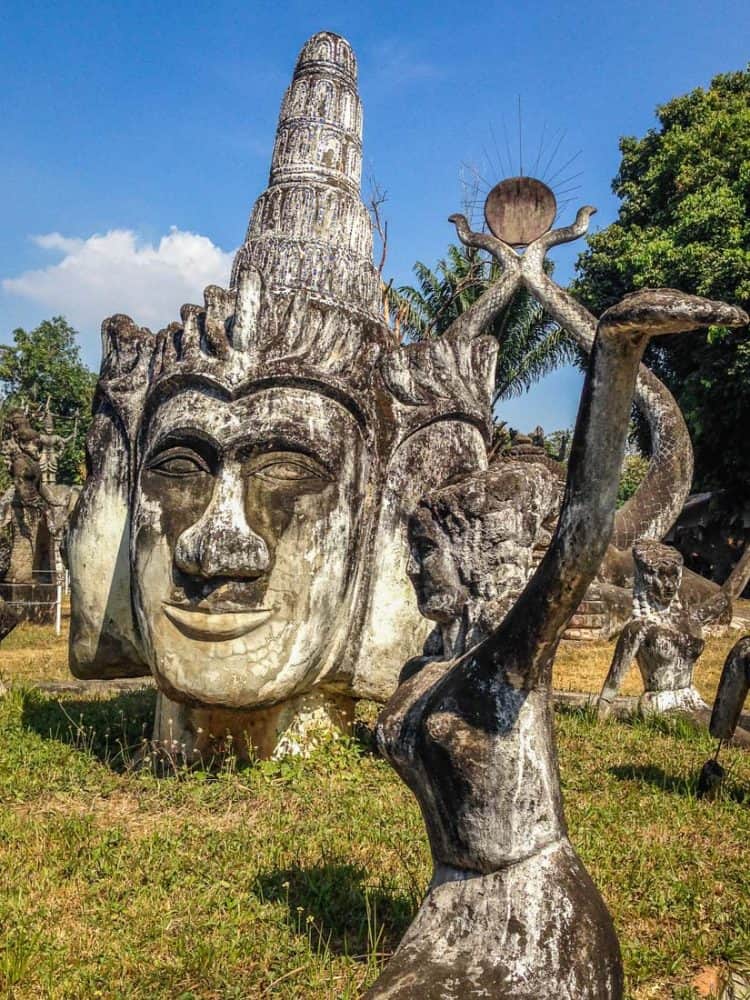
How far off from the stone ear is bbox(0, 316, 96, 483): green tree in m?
25.1

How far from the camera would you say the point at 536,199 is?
10.7m

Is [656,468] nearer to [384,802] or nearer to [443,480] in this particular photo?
[443,480]

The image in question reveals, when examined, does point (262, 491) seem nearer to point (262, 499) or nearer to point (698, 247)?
point (262, 499)

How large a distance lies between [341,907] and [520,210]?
9153mm

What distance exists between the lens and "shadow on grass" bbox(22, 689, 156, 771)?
17.0ft

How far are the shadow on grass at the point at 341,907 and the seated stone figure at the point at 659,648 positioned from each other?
12.6ft

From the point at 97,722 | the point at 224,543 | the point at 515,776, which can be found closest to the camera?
the point at 515,776

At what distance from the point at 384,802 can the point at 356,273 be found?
3078 mm

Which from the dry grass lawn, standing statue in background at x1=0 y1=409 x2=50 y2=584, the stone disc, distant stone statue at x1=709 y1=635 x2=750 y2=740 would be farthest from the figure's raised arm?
standing statue in background at x1=0 y1=409 x2=50 y2=584

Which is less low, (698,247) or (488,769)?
(698,247)

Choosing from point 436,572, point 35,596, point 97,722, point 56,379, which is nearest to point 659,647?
point 97,722

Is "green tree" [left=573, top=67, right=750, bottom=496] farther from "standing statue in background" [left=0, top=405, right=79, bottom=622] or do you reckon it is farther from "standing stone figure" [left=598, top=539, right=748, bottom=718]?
"standing statue in background" [left=0, top=405, right=79, bottom=622]

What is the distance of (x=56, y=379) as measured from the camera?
2950 centimetres

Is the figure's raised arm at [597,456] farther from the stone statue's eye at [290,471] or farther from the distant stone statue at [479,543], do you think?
the stone statue's eye at [290,471]
